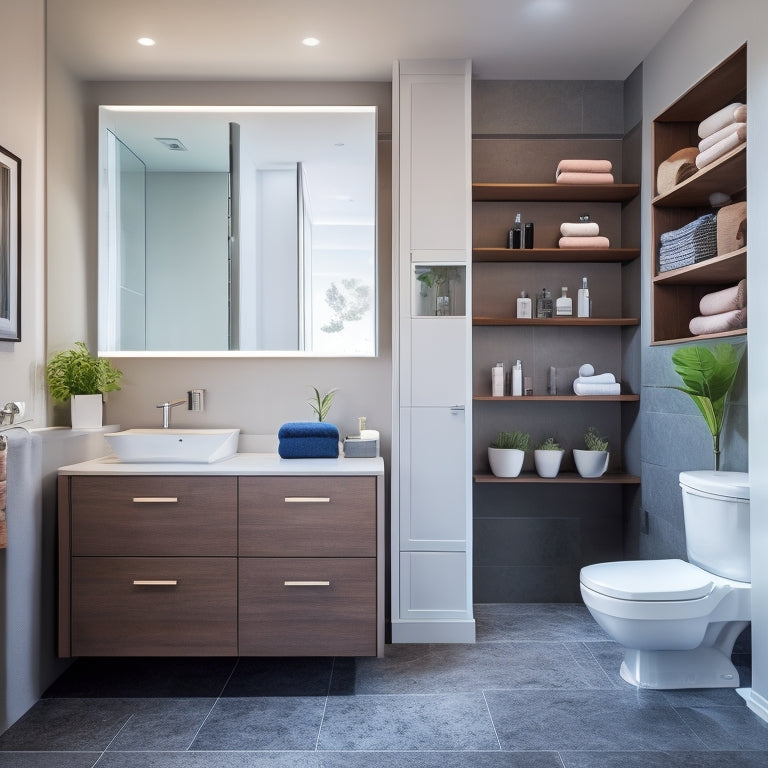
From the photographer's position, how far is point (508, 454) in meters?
3.05

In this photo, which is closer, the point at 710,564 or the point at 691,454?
the point at 710,564

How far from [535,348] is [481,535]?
0.97 m

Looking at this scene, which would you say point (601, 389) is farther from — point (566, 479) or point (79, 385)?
point (79, 385)

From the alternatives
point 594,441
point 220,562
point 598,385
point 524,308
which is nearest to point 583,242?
point 524,308

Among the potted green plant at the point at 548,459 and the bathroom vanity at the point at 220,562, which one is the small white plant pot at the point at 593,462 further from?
the bathroom vanity at the point at 220,562

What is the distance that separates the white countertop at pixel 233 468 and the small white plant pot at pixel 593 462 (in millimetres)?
1038

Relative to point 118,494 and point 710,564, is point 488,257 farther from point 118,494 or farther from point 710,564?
point 118,494

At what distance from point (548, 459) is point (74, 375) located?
2147 millimetres

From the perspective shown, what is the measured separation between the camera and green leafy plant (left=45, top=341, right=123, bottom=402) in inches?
109

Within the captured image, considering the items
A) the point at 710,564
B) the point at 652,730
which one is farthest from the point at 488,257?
the point at 652,730

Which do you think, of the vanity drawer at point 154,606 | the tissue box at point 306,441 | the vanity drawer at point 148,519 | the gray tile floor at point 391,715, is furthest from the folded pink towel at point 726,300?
the vanity drawer at point 154,606

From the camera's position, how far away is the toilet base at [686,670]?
237 centimetres

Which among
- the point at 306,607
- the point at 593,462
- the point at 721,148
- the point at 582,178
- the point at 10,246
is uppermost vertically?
the point at 582,178

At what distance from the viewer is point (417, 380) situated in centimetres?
287
